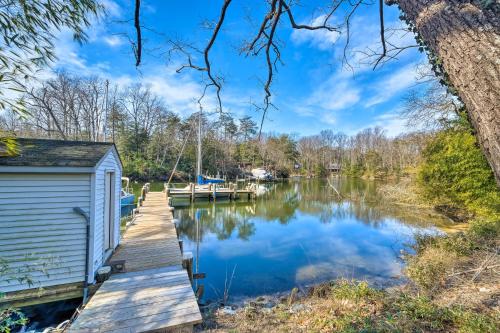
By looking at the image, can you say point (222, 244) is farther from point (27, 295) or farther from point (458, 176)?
point (458, 176)

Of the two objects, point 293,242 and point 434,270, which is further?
point 293,242

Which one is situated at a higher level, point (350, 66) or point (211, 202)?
point (350, 66)

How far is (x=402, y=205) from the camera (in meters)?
13.6

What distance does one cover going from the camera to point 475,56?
95 centimetres

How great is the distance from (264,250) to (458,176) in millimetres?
8363

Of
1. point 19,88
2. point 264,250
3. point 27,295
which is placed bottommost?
point 264,250

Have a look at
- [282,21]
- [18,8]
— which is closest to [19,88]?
[18,8]

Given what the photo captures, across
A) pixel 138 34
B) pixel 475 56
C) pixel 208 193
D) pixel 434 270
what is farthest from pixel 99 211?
pixel 208 193

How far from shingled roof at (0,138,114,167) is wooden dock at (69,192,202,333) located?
2.05 metres

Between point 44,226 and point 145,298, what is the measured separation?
2.01m

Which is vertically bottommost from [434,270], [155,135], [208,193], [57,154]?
[434,270]

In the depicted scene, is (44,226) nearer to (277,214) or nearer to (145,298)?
(145,298)

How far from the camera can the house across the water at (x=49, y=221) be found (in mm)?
3342

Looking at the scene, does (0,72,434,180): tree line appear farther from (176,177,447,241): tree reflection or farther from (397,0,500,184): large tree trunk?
(397,0,500,184): large tree trunk
